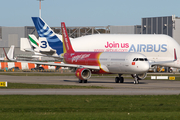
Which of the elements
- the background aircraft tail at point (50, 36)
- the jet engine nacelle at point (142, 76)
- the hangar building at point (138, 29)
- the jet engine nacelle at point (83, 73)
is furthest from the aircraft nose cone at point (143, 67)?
the hangar building at point (138, 29)

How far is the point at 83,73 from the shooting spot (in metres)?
44.6

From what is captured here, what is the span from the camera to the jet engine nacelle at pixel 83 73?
43241 millimetres

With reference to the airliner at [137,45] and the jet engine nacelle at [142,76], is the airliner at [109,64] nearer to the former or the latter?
the jet engine nacelle at [142,76]

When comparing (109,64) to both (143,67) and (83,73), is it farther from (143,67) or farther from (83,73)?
(143,67)

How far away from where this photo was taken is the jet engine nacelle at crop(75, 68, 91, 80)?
4324 cm
